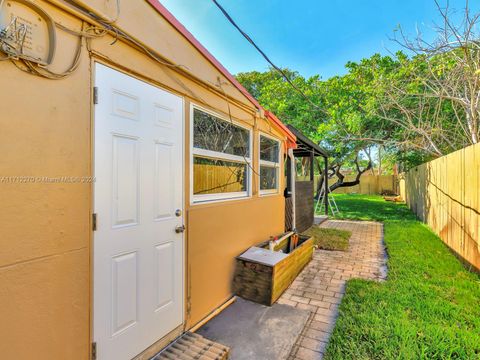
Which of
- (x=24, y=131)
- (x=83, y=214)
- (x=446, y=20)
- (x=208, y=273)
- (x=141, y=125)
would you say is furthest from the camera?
(x=446, y=20)

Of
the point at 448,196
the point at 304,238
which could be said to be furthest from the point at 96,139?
the point at 448,196

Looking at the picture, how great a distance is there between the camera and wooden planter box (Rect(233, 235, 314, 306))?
328 centimetres

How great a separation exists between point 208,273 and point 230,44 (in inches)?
152

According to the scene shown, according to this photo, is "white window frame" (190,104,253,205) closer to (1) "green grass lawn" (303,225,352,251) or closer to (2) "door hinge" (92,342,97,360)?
(2) "door hinge" (92,342,97,360)

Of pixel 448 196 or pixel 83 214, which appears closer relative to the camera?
pixel 83 214

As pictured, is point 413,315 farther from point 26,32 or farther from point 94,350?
point 26,32

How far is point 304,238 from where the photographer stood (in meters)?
5.33

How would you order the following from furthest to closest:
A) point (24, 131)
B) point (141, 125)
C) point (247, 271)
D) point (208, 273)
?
point (247, 271), point (208, 273), point (141, 125), point (24, 131)

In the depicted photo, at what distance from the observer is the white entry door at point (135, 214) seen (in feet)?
6.19

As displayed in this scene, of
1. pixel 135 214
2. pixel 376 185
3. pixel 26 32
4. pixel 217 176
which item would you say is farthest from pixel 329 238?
pixel 376 185

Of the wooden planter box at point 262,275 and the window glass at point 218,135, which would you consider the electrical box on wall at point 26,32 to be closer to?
the window glass at point 218,135

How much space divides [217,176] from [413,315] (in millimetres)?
2856

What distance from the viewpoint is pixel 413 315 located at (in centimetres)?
283

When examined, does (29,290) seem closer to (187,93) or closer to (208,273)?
(208,273)
